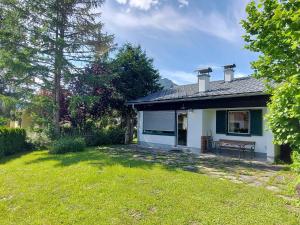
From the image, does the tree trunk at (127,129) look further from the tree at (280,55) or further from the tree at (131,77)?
the tree at (280,55)

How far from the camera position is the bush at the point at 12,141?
37.1 feet

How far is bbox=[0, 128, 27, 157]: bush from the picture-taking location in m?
11.3

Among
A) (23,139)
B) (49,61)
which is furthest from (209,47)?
(23,139)

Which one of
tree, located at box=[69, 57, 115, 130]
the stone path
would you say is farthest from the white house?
tree, located at box=[69, 57, 115, 130]

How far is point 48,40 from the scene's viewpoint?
12.9 metres

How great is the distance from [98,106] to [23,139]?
5.22m

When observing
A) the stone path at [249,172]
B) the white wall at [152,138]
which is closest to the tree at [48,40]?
the white wall at [152,138]

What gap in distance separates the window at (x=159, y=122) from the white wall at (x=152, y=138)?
0.76 feet

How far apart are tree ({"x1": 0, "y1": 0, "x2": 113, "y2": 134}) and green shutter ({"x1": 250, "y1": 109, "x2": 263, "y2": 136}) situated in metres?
9.27

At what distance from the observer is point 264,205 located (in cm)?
477

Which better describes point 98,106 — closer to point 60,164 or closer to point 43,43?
point 43,43

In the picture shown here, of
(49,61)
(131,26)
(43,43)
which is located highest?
(131,26)

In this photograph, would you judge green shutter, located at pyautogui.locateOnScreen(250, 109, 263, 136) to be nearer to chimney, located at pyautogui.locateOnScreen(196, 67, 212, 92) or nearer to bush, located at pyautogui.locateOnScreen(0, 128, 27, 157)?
chimney, located at pyautogui.locateOnScreen(196, 67, 212, 92)

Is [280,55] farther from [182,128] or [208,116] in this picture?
[182,128]
